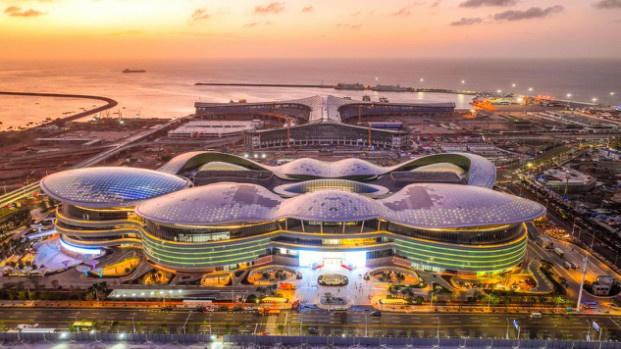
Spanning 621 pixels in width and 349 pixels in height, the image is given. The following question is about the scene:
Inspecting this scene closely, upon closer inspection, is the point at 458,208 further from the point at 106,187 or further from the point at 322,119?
the point at 322,119

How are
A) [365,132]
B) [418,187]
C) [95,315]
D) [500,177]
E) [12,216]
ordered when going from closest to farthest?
[95,315], [418,187], [12,216], [500,177], [365,132]

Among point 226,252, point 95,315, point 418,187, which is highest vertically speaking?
point 418,187

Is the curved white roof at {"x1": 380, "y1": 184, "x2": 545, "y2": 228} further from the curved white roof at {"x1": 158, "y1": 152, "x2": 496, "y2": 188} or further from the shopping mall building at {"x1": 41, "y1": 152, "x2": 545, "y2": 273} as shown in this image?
the curved white roof at {"x1": 158, "y1": 152, "x2": 496, "y2": 188}

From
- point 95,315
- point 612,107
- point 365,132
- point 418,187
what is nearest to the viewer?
point 95,315

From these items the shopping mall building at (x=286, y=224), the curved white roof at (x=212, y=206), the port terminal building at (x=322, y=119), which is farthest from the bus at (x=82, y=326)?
the port terminal building at (x=322, y=119)

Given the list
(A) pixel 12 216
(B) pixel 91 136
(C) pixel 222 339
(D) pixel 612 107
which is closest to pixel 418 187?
(C) pixel 222 339

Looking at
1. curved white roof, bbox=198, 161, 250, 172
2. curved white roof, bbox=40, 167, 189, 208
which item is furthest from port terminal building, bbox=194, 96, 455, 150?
curved white roof, bbox=40, 167, 189, 208

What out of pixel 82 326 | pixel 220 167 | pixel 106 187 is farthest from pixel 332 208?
pixel 106 187

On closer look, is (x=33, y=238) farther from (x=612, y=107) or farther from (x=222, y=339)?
(x=612, y=107)
